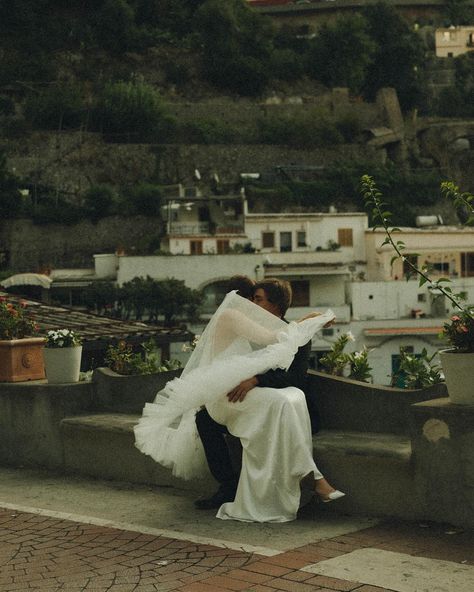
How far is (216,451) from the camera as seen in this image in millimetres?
5805

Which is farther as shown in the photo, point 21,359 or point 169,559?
point 21,359

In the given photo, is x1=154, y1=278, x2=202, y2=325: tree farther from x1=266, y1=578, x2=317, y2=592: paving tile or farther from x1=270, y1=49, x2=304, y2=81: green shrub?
x1=266, y1=578, x2=317, y2=592: paving tile

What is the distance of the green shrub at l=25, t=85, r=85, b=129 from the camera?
65.7m

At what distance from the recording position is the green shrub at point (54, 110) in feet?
216

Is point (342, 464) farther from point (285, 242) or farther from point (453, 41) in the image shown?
point (453, 41)

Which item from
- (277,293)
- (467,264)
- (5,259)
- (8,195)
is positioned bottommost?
(277,293)

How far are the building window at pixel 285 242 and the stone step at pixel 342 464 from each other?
45.9m

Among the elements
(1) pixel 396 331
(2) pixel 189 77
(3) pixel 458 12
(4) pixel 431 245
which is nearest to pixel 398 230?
(1) pixel 396 331

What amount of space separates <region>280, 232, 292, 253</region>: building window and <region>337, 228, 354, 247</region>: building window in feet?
7.79

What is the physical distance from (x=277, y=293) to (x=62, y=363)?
1.96 m

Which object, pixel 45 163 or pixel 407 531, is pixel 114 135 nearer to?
pixel 45 163

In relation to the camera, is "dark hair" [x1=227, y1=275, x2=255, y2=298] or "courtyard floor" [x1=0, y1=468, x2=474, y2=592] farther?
"dark hair" [x1=227, y1=275, x2=255, y2=298]

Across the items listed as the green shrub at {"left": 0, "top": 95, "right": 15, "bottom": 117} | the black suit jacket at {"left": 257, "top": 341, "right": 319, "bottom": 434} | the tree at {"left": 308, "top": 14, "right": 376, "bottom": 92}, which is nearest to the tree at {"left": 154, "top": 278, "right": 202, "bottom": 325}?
the green shrub at {"left": 0, "top": 95, "right": 15, "bottom": 117}

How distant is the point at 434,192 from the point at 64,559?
61062 millimetres
